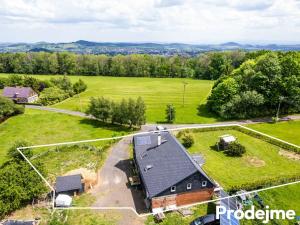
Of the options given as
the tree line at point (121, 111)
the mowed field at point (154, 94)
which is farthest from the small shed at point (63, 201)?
the mowed field at point (154, 94)

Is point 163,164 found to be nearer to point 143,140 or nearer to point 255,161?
point 143,140

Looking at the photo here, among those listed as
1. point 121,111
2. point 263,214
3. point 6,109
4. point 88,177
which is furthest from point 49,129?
point 263,214

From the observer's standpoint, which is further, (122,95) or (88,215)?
(122,95)

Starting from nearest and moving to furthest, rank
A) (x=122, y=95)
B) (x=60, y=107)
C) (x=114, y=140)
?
1. (x=114, y=140)
2. (x=60, y=107)
3. (x=122, y=95)

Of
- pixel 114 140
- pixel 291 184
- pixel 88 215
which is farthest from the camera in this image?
pixel 114 140

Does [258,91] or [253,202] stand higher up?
[258,91]

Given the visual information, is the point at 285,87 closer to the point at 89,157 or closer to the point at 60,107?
the point at 89,157

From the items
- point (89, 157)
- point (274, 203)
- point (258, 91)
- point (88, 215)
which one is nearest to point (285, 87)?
point (258, 91)
